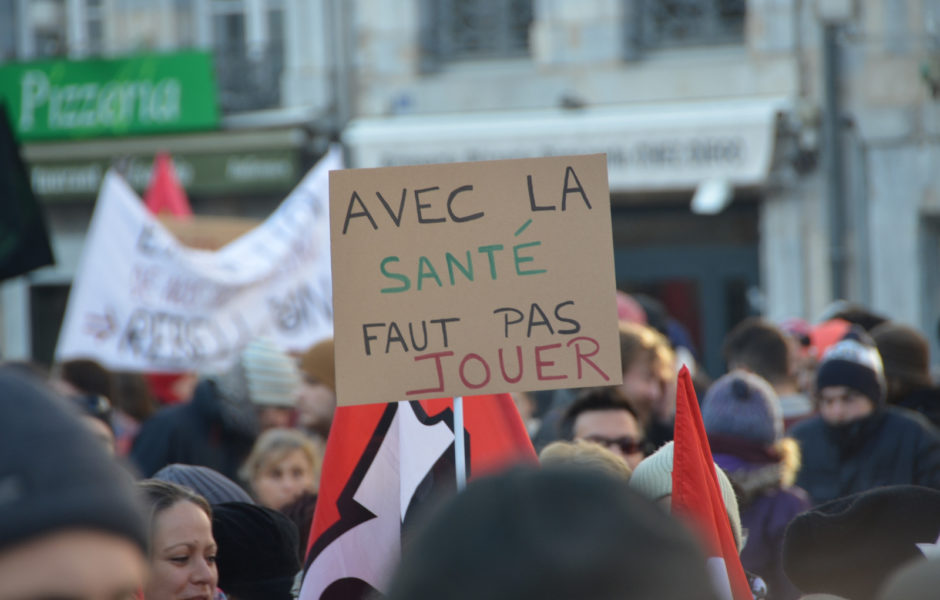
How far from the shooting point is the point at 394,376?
9.16 ft

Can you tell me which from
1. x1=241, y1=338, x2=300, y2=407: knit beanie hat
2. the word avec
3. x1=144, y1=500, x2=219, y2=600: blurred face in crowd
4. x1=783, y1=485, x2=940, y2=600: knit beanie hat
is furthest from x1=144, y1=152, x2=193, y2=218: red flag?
x1=783, y1=485, x2=940, y2=600: knit beanie hat

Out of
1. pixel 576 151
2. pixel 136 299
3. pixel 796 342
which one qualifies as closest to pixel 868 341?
pixel 796 342

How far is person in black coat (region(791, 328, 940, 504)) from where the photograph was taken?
14.5 feet

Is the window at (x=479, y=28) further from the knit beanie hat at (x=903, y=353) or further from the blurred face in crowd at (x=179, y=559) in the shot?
the blurred face in crowd at (x=179, y=559)

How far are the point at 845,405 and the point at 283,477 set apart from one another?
→ 2.02 metres

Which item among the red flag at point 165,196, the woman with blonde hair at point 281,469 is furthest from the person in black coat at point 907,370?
the red flag at point 165,196

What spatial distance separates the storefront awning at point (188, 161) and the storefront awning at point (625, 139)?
724 mm

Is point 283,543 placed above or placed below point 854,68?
below

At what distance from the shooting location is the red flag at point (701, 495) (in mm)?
2508

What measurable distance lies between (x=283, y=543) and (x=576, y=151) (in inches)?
358

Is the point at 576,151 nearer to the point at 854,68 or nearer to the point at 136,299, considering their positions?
the point at 854,68

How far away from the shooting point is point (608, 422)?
12.5ft

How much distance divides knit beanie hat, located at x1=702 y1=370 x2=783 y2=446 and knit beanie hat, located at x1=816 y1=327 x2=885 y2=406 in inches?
23.1

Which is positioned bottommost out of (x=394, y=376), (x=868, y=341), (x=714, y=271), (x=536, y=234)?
(x=714, y=271)
